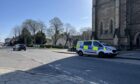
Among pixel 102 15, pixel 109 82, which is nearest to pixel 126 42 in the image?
pixel 102 15

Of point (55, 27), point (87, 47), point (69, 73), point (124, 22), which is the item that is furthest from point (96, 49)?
point (55, 27)

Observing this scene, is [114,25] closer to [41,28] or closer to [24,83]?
[24,83]

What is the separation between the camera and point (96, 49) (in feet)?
74.8

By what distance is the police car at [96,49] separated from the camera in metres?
21.9

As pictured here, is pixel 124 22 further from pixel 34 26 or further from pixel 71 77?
pixel 34 26

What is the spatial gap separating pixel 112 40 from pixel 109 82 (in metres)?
30.4

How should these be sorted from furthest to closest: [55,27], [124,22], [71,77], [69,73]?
[55,27]
[124,22]
[69,73]
[71,77]

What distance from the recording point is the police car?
21.9 meters

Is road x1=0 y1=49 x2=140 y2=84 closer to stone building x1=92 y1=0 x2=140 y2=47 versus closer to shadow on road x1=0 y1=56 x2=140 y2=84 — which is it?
shadow on road x1=0 y1=56 x2=140 y2=84

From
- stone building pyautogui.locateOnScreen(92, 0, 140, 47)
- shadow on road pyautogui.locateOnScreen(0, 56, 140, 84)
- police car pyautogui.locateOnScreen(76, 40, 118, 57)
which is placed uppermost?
stone building pyautogui.locateOnScreen(92, 0, 140, 47)

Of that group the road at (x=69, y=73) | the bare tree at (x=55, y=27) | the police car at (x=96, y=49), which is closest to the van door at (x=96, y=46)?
the police car at (x=96, y=49)

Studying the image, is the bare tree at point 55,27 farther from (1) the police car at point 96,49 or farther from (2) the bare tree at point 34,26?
(1) the police car at point 96,49

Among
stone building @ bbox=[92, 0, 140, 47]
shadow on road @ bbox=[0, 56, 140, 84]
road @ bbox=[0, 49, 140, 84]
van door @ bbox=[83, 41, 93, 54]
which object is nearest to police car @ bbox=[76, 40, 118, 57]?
van door @ bbox=[83, 41, 93, 54]

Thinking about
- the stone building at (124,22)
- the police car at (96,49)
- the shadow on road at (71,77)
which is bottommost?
the shadow on road at (71,77)
